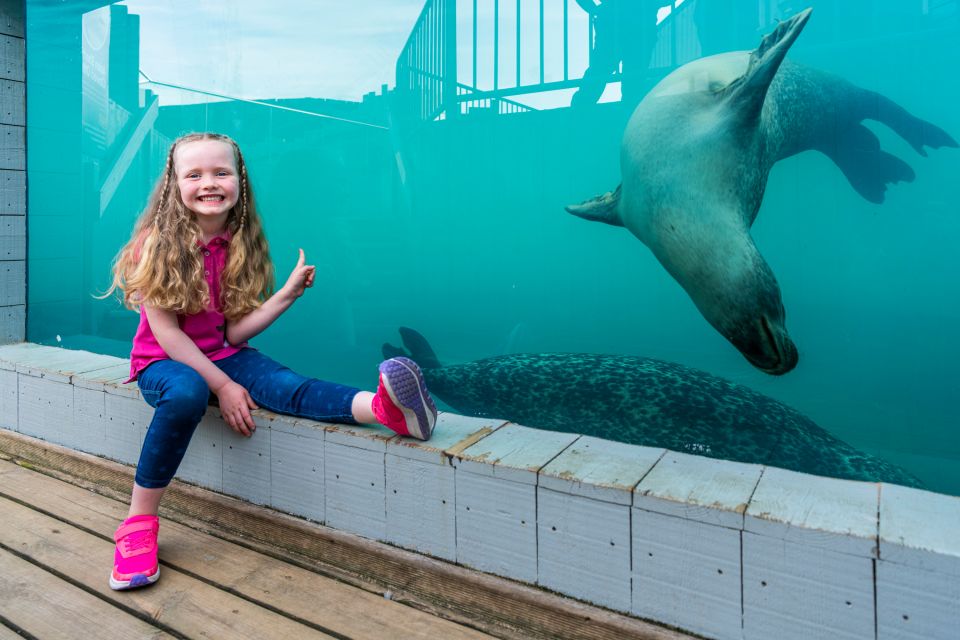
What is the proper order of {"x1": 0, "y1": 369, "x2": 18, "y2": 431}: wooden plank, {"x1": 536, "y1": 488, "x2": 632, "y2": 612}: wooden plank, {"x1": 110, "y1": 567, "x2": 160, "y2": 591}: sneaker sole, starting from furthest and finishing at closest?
{"x1": 0, "y1": 369, "x2": 18, "y2": 431}: wooden plank < {"x1": 110, "y1": 567, "x2": 160, "y2": 591}: sneaker sole < {"x1": 536, "y1": 488, "x2": 632, "y2": 612}: wooden plank

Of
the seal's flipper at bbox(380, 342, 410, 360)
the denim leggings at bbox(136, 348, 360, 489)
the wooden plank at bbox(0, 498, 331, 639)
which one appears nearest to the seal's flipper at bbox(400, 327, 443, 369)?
the seal's flipper at bbox(380, 342, 410, 360)

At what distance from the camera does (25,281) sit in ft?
10.9

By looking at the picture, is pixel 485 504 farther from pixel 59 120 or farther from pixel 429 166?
pixel 59 120

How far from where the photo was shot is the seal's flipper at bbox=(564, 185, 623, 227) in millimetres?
2885

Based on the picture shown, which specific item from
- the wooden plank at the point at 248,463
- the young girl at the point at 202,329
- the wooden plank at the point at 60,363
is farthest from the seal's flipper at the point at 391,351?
the wooden plank at the point at 248,463

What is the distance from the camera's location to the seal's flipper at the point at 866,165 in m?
2.14

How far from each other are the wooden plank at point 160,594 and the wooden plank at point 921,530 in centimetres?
110

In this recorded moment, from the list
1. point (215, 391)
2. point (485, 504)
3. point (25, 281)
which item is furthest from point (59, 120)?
point (485, 504)

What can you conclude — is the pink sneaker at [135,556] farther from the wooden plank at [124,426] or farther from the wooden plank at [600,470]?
the wooden plank at [600,470]

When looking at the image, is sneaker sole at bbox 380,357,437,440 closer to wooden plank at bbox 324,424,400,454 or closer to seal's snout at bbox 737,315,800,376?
wooden plank at bbox 324,424,400,454

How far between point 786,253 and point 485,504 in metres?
1.52

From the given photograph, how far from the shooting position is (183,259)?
6.10 ft

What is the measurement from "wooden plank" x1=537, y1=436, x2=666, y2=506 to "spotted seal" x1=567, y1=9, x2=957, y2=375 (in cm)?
98

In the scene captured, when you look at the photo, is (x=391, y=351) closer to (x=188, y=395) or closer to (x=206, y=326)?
(x=206, y=326)
